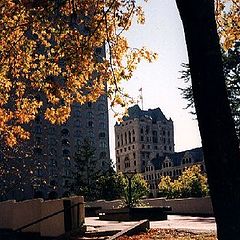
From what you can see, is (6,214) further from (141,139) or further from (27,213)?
(141,139)

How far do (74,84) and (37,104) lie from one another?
4.47ft

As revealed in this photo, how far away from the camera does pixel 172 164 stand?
428 feet

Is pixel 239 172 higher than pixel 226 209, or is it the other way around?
pixel 239 172

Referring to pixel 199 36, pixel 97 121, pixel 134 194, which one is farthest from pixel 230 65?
pixel 97 121

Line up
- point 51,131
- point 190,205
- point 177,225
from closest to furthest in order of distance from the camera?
point 177,225, point 190,205, point 51,131

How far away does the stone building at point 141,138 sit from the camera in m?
162

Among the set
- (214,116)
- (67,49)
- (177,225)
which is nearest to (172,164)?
(177,225)

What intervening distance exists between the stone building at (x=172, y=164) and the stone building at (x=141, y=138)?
1571 centimetres

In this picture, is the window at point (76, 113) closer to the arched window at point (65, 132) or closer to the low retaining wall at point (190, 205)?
the arched window at point (65, 132)

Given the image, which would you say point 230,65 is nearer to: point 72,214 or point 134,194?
point 134,194

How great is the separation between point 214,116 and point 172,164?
125798mm

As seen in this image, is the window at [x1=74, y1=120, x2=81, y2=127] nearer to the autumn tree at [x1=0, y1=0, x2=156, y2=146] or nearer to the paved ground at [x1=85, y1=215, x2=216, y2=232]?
the paved ground at [x1=85, y1=215, x2=216, y2=232]

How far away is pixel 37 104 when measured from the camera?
1171 cm

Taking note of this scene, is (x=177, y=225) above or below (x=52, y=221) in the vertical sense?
below
